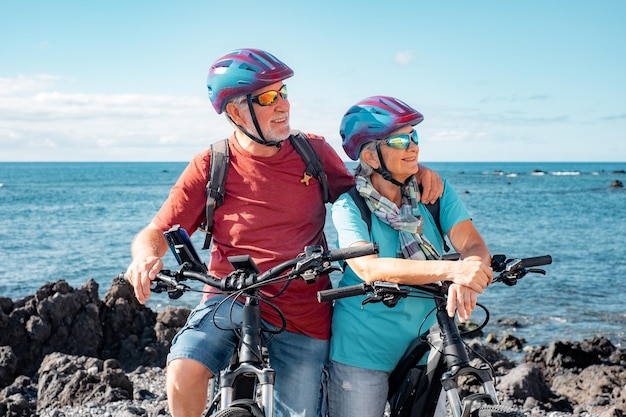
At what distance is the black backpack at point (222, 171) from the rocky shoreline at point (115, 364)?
12.3ft

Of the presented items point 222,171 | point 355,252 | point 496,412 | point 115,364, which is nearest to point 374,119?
point 222,171

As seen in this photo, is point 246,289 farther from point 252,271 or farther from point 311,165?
point 311,165

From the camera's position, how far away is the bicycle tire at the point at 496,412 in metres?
3.30

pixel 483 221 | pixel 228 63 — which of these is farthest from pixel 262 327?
pixel 483 221

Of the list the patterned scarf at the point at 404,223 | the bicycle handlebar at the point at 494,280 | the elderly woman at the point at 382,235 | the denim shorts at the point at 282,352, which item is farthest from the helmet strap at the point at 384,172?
the denim shorts at the point at 282,352

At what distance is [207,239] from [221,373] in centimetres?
112

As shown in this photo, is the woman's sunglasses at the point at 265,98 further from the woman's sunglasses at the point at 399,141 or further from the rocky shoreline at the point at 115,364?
the rocky shoreline at the point at 115,364

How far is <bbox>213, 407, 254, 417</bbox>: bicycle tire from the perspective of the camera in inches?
133

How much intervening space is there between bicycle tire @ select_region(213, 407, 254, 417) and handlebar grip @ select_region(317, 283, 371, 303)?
615 mm

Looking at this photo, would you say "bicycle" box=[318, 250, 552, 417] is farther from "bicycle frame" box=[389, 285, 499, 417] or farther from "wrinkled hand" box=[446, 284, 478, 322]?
"wrinkled hand" box=[446, 284, 478, 322]

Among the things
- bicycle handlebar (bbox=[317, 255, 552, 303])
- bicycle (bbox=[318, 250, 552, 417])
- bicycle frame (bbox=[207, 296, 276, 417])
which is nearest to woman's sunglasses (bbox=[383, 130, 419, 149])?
bicycle (bbox=[318, 250, 552, 417])

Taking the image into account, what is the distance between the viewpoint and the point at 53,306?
38.6 ft

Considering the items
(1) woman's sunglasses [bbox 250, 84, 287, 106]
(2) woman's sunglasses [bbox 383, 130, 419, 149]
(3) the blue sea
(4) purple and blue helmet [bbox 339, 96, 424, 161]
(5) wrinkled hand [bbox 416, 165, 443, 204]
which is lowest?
(3) the blue sea

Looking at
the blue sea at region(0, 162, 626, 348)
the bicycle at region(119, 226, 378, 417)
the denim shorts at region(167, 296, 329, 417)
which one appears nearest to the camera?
the bicycle at region(119, 226, 378, 417)
